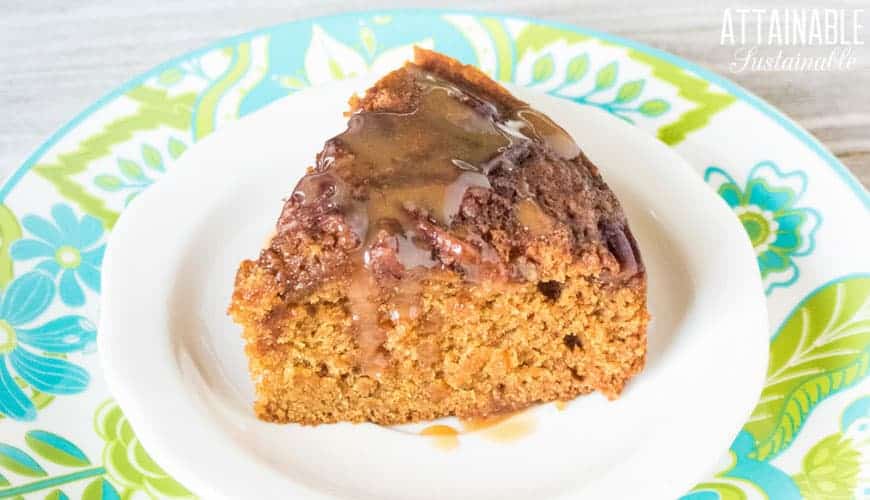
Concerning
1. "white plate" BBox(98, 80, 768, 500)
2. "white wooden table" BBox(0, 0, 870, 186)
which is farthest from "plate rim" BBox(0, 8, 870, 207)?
"white plate" BBox(98, 80, 768, 500)

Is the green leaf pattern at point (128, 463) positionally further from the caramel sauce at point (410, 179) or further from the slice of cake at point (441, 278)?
the caramel sauce at point (410, 179)

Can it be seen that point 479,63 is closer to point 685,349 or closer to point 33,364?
point 685,349

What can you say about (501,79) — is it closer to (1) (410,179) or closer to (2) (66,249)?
(1) (410,179)

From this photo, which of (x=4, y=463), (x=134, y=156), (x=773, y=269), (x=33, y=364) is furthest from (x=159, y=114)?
(x=773, y=269)

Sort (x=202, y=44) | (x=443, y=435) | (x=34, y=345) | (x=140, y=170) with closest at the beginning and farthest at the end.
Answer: (x=443, y=435) → (x=34, y=345) → (x=140, y=170) → (x=202, y=44)

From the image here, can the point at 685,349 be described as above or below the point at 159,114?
below

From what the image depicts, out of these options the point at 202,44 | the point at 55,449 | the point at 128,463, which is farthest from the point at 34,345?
the point at 202,44
